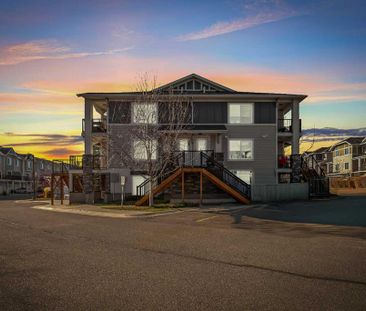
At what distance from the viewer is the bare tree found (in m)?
27.1

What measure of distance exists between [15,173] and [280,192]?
254 ft

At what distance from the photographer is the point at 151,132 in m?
27.7

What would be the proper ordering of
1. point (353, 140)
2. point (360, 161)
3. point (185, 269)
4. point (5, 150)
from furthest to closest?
point (353, 140) < point (5, 150) < point (360, 161) < point (185, 269)

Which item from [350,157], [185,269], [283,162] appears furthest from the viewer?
[350,157]

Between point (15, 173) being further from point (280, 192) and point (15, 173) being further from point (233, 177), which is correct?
point (280, 192)

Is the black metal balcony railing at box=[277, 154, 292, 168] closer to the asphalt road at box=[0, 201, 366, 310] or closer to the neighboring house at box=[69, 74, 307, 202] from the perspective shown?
the neighboring house at box=[69, 74, 307, 202]

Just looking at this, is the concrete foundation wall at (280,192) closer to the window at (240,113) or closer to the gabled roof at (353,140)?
the window at (240,113)

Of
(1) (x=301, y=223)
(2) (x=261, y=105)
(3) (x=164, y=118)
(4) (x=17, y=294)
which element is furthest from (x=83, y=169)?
(4) (x=17, y=294)

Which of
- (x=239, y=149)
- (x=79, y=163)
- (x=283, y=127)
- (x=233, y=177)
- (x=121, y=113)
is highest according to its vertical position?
(x=121, y=113)

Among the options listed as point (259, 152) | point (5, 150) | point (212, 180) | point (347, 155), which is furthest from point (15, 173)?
point (347, 155)

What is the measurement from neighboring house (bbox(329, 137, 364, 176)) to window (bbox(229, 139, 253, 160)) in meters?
61.3

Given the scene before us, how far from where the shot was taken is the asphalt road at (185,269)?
635 cm

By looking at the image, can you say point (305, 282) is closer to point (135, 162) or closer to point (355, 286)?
point (355, 286)

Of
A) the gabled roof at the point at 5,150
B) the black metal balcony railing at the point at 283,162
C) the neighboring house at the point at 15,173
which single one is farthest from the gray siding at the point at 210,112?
the gabled roof at the point at 5,150
